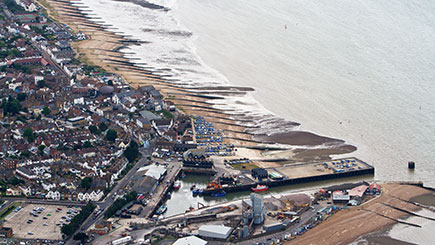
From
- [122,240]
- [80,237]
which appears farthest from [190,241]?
[80,237]

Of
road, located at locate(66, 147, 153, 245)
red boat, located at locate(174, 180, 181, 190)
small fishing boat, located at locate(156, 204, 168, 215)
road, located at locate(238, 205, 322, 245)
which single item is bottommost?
road, located at locate(238, 205, 322, 245)

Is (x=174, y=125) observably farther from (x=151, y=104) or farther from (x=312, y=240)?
(x=312, y=240)

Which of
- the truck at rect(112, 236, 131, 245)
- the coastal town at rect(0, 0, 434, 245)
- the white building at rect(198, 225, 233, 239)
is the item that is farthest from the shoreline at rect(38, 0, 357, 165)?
the truck at rect(112, 236, 131, 245)

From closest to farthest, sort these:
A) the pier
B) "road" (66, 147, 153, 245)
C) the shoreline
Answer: "road" (66, 147, 153, 245), the pier, the shoreline

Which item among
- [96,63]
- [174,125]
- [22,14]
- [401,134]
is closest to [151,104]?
[174,125]

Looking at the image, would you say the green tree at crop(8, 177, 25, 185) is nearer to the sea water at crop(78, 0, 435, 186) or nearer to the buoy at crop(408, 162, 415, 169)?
the sea water at crop(78, 0, 435, 186)

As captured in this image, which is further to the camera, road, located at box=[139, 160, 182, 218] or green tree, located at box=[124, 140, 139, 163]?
green tree, located at box=[124, 140, 139, 163]

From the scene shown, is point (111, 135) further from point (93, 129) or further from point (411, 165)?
point (411, 165)
